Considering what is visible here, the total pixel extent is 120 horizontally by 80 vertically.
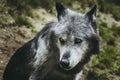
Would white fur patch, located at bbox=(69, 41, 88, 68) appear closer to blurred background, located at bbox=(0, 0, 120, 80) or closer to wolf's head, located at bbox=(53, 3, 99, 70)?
wolf's head, located at bbox=(53, 3, 99, 70)

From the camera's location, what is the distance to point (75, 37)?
5.71m

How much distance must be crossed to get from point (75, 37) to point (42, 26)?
4084 mm

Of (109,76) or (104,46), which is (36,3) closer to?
(104,46)

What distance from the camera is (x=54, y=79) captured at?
6.29 metres

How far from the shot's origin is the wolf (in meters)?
5.68

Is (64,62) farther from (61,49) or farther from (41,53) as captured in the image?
(41,53)

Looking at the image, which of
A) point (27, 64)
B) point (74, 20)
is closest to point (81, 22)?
point (74, 20)

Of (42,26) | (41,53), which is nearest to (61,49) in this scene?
(41,53)

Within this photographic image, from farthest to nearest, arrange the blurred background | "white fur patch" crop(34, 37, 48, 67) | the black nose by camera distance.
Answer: the blurred background → "white fur patch" crop(34, 37, 48, 67) → the black nose

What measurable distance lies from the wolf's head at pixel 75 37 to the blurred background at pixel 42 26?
2133 millimetres

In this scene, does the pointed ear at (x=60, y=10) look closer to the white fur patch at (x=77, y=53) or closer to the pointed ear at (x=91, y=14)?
the pointed ear at (x=91, y=14)

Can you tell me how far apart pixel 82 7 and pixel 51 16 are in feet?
5.03

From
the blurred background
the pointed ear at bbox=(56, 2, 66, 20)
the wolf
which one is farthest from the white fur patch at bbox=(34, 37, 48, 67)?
the blurred background

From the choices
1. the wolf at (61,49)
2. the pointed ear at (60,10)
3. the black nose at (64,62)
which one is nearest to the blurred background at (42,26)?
the wolf at (61,49)
